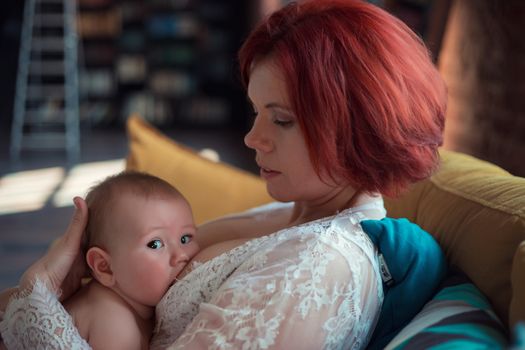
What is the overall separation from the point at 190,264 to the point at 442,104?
0.56 metres

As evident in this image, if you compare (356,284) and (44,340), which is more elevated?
(356,284)

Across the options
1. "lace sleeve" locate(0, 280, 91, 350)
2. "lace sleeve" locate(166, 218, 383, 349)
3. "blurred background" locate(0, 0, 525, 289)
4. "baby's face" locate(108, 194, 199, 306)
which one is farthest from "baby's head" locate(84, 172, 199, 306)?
"blurred background" locate(0, 0, 525, 289)

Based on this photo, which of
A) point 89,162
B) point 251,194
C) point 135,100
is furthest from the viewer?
point 135,100

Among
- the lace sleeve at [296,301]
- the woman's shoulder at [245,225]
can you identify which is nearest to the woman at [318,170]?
the lace sleeve at [296,301]

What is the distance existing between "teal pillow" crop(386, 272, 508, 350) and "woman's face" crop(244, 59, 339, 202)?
30cm

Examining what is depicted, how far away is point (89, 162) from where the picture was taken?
6590 millimetres

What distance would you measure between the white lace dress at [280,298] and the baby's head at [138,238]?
0.23ft

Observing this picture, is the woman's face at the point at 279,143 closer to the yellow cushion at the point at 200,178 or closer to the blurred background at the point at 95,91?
the yellow cushion at the point at 200,178

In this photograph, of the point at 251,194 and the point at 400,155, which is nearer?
the point at 400,155

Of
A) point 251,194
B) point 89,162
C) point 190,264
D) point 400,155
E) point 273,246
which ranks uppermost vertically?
point 400,155

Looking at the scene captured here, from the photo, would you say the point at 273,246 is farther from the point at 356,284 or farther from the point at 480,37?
the point at 480,37

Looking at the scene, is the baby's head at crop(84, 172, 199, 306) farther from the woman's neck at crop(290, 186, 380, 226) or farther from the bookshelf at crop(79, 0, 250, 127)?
the bookshelf at crop(79, 0, 250, 127)

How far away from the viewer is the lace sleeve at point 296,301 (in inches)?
43.3

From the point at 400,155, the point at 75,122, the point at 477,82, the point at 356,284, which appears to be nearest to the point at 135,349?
the point at 356,284
